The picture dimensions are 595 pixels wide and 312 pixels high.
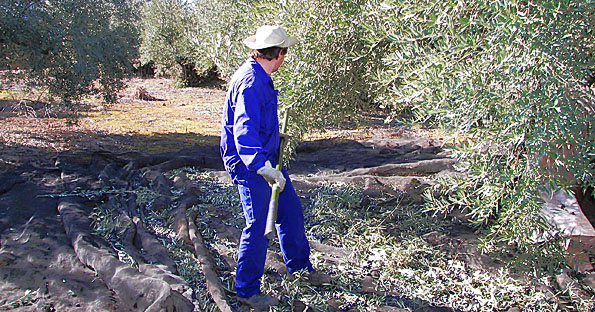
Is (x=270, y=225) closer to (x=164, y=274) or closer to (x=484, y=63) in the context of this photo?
(x=164, y=274)

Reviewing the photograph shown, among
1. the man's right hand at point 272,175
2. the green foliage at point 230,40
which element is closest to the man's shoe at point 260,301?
the man's right hand at point 272,175

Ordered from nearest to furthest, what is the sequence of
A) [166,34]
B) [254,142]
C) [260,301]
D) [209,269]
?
[254,142] < [260,301] < [209,269] < [166,34]

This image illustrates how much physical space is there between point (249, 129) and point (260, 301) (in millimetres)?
1316

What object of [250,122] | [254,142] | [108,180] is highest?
[250,122]

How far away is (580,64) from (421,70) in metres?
1.05

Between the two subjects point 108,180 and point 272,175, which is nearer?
point 272,175

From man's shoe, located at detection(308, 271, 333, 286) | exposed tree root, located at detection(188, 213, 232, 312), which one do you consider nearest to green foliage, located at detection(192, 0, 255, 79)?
exposed tree root, located at detection(188, 213, 232, 312)

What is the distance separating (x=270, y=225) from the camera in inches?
125

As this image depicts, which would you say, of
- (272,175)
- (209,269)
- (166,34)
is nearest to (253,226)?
(272,175)

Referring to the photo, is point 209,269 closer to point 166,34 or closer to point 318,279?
point 318,279

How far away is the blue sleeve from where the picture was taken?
128 inches

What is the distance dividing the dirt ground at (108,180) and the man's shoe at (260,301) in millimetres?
90

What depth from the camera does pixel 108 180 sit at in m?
6.83

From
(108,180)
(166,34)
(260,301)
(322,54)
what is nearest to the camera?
(260,301)
